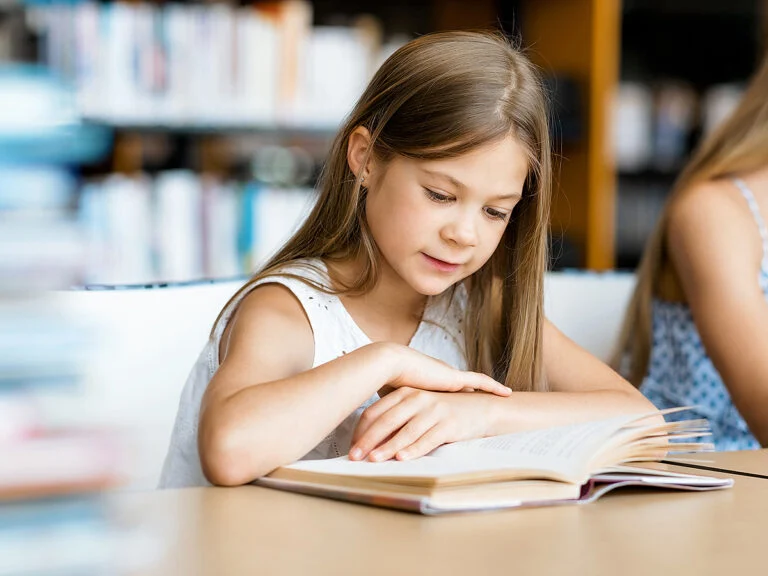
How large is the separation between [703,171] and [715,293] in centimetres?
20

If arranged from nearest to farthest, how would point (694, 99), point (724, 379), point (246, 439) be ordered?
point (246, 439)
point (724, 379)
point (694, 99)

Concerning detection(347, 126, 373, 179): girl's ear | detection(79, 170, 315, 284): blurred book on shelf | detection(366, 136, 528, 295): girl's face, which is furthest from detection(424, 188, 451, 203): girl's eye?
detection(79, 170, 315, 284): blurred book on shelf

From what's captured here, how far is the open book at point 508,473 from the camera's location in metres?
0.68

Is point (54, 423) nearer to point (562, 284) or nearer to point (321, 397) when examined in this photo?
point (321, 397)

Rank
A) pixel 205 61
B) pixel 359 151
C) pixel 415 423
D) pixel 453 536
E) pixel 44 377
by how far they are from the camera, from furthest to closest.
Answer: pixel 205 61 < pixel 359 151 < pixel 415 423 < pixel 453 536 < pixel 44 377

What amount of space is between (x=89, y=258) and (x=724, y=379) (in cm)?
124

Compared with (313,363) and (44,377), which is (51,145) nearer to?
(44,377)

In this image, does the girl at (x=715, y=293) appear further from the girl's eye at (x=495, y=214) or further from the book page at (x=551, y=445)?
the book page at (x=551, y=445)

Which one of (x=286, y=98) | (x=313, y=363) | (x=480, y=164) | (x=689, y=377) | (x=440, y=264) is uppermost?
(x=286, y=98)

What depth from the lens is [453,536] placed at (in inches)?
24.4

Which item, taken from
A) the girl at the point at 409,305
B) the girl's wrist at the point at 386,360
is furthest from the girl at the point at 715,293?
the girl's wrist at the point at 386,360

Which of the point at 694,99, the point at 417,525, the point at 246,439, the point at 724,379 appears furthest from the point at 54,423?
the point at 694,99

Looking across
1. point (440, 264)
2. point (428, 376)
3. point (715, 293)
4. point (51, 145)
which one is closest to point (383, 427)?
point (428, 376)

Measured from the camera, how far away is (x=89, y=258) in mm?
243
